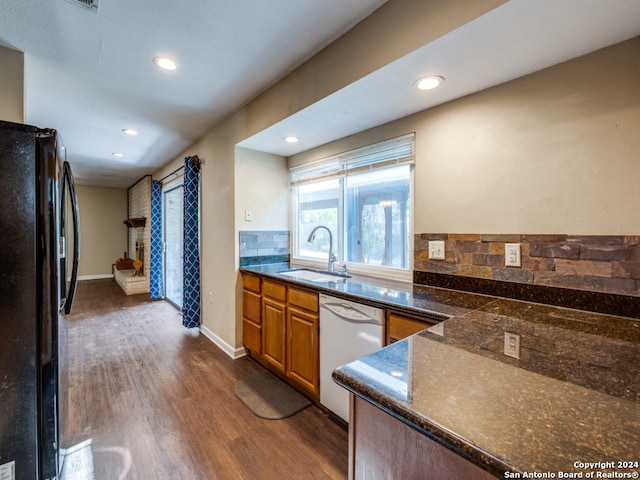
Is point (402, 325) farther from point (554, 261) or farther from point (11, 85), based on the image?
point (11, 85)

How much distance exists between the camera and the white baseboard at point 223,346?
2.93m

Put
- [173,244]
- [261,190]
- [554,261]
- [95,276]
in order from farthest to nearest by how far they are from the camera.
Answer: [95,276] → [173,244] → [261,190] → [554,261]

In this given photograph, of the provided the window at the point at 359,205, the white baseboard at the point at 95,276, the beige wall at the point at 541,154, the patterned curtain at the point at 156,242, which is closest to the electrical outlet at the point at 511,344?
the beige wall at the point at 541,154

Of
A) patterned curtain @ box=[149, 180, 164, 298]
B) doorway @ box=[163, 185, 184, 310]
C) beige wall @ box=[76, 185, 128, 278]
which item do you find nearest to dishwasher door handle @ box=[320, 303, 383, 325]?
doorway @ box=[163, 185, 184, 310]

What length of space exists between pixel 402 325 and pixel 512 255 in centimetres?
72

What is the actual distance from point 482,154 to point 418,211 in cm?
51

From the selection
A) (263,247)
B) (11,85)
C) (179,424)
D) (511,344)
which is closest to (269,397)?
(179,424)

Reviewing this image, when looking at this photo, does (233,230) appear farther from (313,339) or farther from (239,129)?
(313,339)

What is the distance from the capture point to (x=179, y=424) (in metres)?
1.93

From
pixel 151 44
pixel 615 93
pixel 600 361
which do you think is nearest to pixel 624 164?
pixel 615 93

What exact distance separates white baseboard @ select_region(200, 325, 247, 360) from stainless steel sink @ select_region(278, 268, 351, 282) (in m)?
0.98

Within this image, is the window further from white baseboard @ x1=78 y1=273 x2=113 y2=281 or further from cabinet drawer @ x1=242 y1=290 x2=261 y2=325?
white baseboard @ x1=78 y1=273 x2=113 y2=281

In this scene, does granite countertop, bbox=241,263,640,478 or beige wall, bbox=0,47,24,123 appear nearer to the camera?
granite countertop, bbox=241,263,640,478

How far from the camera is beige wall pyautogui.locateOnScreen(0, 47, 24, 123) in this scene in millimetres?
1742
